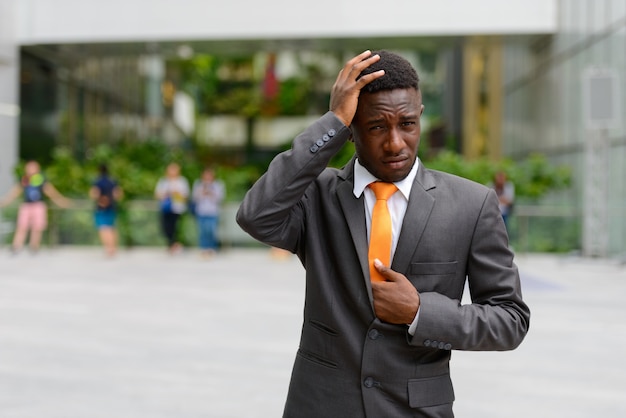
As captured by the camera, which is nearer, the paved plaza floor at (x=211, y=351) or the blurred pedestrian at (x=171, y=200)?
the paved plaza floor at (x=211, y=351)

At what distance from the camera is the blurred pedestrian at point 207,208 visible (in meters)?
15.1

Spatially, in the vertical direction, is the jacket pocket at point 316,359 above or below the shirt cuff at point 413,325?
below

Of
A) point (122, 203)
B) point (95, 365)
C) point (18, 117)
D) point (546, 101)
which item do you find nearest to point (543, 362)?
point (95, 365)

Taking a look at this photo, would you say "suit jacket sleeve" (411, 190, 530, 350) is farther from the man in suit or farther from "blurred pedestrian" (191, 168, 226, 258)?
"blurred pedestrian" (191, 168, 226, 258)

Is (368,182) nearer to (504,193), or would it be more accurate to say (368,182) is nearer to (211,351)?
(211,351)

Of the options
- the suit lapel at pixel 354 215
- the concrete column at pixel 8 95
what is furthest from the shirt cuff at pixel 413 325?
the concrete column at pixel 8 95

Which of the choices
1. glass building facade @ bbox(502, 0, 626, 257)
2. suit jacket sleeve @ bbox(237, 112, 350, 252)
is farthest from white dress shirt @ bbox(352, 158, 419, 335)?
glass building facade @ bbox(502, 0, 626, 257)

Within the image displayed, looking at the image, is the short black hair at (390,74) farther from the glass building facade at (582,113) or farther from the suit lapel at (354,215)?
the glass building facade at (582,113)

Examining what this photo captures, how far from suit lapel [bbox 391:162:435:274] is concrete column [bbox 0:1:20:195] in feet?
64.0

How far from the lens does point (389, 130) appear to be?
5.79 ft

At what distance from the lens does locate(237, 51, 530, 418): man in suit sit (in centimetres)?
175

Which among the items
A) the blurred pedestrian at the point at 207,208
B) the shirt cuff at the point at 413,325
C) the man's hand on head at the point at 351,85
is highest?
the man's hand on head at the point at 351,85

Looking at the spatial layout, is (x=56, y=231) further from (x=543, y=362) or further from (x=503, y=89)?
(x=503, y=89)

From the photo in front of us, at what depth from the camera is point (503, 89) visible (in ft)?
91.2
